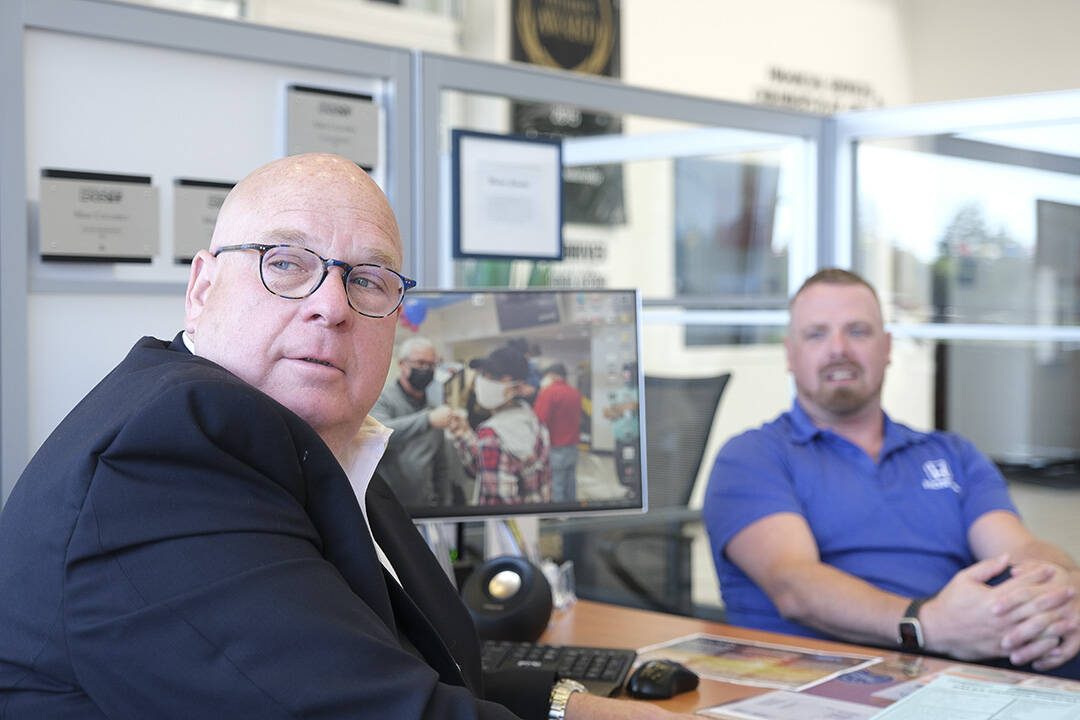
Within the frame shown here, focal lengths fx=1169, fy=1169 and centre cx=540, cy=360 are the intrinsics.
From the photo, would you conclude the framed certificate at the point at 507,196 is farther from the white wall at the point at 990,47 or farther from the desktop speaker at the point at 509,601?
the white wall at the point at 990,47

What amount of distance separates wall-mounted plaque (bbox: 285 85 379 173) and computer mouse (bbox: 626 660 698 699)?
3.18 ft

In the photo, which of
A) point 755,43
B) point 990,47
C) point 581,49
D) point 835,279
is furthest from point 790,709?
point 990,47

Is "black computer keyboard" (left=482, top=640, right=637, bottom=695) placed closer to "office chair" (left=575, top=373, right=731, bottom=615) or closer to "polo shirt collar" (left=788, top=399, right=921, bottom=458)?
"polo shirt collar" (left=788, top=399, right=921, bottom=458)

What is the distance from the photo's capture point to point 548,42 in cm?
543

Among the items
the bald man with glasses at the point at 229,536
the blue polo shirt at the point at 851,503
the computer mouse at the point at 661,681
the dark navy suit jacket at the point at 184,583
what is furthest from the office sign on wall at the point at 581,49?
the dark navy suit jacket at the point at 184,583

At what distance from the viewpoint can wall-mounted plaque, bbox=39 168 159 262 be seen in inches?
67.6

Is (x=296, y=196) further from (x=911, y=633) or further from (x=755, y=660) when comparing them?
(x=911, y=633)

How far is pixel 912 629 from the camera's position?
182 centimetres

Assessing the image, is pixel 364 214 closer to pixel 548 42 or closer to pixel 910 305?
pixel 910 305

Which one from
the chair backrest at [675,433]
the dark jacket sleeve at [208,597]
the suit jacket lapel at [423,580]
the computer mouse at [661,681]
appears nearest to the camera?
the dark jacket sleeve at [208,597]

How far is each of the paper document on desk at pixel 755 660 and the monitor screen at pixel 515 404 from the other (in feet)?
0.91

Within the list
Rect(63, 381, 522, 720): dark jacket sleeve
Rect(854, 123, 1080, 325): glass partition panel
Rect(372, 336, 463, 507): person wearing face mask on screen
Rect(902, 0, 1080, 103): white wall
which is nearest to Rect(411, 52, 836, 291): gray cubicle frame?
Rect(854, 123, 1080, 325): glass partition panel

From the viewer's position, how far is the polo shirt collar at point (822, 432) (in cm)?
229

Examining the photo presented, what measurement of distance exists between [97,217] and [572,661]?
0.95 meters
